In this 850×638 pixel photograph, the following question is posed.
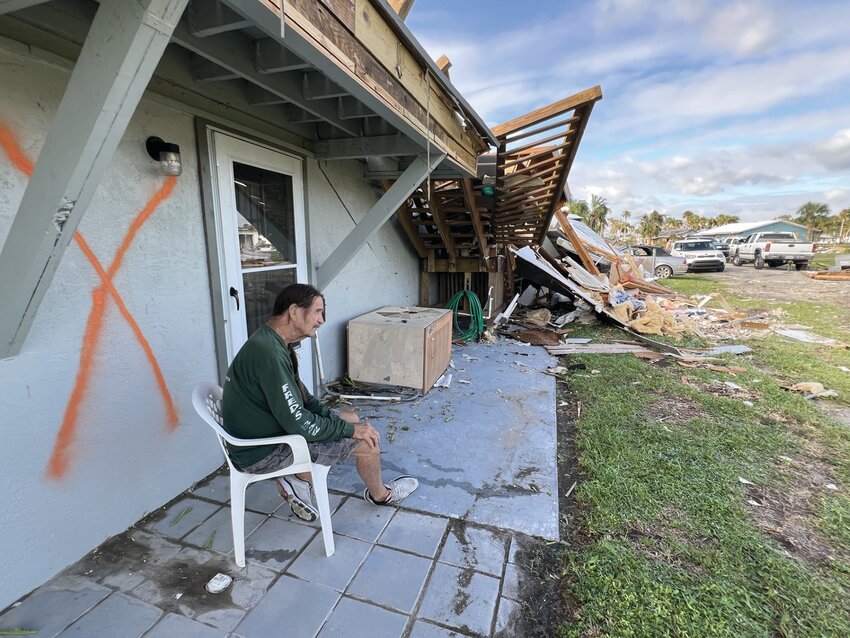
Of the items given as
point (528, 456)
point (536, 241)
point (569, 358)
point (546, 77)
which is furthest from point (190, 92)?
point (546, 77)

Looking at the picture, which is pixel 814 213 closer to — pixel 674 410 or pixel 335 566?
pixel 674 410

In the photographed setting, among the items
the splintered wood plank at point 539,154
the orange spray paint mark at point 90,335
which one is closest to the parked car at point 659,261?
the splintered wood plank at point 539,154

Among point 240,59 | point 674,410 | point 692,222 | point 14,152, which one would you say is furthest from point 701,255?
point 692,222

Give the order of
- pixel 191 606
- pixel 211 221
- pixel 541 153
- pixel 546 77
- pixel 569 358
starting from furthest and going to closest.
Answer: pixel 546 77
pixel 569 358
pixel 541 153
pixel 211 221
pixel 191 606

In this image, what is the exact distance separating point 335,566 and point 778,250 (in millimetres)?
23351

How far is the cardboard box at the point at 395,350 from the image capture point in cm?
389

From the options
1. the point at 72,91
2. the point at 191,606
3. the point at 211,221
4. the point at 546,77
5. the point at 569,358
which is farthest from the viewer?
the point at 546,77

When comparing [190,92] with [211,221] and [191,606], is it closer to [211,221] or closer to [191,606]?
[211,221]

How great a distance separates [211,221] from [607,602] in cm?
287

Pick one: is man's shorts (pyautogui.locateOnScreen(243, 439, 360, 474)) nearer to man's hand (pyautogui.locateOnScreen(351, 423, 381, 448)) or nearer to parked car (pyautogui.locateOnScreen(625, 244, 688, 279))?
man's hand (pyautogui.locateOnScreen(351, 423, 381, 448))

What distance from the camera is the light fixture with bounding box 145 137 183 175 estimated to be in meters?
2.04

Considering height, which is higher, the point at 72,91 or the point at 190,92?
the point at 190,92

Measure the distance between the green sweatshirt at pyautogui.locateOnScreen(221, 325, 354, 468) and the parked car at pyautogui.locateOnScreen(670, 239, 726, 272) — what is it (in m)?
18.7

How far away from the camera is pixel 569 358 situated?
17.5 ft
